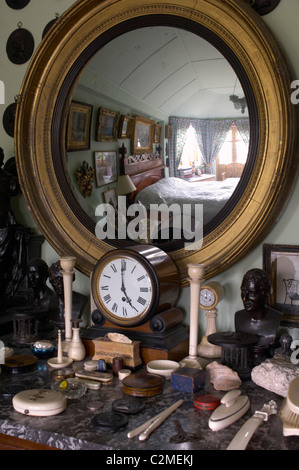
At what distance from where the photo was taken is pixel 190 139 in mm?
2186

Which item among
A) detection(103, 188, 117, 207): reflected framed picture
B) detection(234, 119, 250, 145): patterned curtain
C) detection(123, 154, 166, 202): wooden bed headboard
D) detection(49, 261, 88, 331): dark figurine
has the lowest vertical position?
detection(49, 261, 88, 331): dark figurine

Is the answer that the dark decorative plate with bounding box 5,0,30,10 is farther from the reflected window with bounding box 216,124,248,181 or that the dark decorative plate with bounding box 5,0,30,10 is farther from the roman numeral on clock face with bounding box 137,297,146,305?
the roman numeral on clock face with bounding box 137,297,146,305

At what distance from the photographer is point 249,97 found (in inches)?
79.8

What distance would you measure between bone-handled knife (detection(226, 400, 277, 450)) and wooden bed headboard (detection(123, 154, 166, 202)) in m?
1.04

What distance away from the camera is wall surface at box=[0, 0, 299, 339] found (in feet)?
6.63

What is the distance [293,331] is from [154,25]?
135 cm

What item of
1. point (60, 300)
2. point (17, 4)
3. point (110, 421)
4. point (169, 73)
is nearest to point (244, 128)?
point (169, 73)

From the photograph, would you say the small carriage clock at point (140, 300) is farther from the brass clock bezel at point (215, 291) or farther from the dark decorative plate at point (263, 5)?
the dark decorative plate at point (263, 5)

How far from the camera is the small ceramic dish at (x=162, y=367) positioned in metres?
1.86

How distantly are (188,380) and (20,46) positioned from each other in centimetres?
183

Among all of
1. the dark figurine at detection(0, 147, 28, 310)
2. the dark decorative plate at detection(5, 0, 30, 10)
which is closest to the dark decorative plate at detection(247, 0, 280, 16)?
the dark decorative plate at detection(5, 0, 30, 10)

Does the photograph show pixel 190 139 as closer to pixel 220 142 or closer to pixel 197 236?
pixel 220 142

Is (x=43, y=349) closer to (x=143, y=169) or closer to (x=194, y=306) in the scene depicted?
(x=194, y=306)

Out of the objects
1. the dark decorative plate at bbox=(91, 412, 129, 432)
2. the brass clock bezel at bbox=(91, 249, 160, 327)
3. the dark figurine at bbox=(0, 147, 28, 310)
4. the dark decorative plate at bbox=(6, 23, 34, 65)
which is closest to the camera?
the dark decorative plate at bbox=(91, 412, 129, 432)
